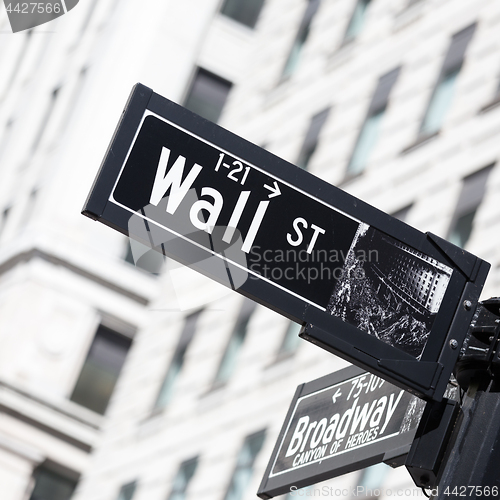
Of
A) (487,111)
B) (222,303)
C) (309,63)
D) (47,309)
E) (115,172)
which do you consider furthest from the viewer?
(47,309)

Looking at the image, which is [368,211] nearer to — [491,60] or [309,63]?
[491,60]

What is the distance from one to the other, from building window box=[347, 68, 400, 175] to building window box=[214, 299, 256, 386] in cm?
327

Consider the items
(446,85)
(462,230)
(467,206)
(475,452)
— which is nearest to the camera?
(475,452)

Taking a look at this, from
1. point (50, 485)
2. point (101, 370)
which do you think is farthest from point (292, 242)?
point (101, 370)

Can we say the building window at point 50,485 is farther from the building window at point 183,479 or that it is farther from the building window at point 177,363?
the building window at point 183,479

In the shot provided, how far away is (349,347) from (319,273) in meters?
0.23

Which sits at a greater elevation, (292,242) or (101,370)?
(101,370)

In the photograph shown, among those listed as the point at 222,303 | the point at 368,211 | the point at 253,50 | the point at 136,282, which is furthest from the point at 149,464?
the point at 368,211

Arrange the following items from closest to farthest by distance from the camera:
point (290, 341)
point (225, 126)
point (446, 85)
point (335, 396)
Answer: point (335, 396) → point (446, 85) → point (290, 341) → point (225, 126)

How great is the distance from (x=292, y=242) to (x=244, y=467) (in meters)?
17.6

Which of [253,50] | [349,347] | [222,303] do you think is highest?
[253,50]

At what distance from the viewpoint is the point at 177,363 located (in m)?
25.0

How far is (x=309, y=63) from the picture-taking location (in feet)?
85.1

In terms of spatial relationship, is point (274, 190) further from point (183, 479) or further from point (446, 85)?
point (183, 479)
